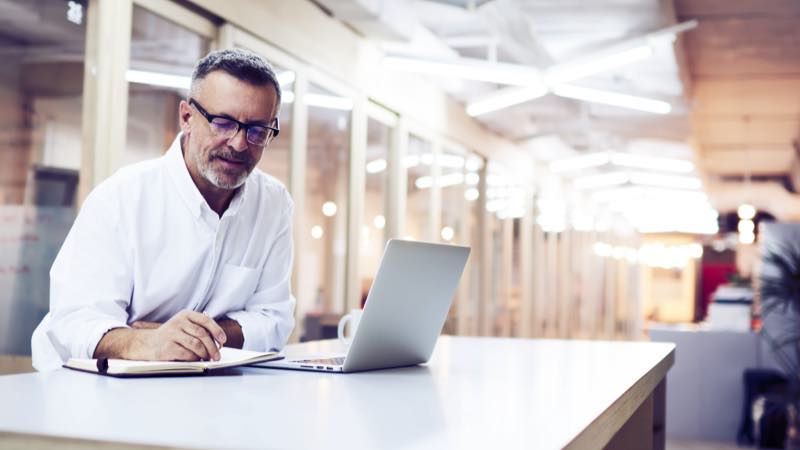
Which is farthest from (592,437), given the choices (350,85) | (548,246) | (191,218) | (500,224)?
(548,246)

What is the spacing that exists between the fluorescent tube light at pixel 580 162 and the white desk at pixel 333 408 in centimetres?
1094

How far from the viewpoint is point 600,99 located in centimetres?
732

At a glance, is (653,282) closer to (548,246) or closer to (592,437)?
(548,246)

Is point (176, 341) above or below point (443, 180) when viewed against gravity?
below

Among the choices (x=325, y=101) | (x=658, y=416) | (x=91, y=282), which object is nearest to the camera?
(x=91, y=282)

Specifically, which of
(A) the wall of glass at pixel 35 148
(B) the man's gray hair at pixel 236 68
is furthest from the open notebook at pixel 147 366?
(A) the wall of glass at pixel 35 148

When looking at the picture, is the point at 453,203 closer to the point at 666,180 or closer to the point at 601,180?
the point at 666,180

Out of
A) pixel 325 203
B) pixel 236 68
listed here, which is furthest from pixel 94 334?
pixel 325 203

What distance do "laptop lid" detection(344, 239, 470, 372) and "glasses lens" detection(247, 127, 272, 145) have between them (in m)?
0.47

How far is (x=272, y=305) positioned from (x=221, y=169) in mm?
376

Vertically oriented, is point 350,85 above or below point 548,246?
above

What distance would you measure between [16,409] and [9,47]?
3090 millimetres

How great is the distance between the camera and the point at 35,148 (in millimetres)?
3973

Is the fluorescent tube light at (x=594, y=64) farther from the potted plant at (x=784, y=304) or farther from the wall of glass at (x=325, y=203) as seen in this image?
the potted plant at (x=784, y=304)
